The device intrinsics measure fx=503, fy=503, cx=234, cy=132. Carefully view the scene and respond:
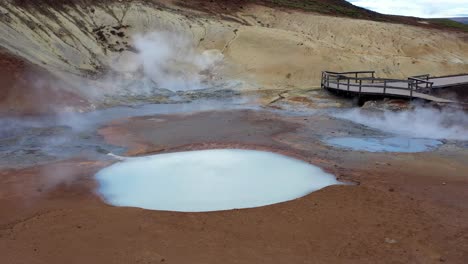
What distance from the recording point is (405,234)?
766 centimetres

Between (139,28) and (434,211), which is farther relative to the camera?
(139,28)

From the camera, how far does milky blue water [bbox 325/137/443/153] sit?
13.1 meters

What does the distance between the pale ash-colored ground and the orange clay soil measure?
12785mm

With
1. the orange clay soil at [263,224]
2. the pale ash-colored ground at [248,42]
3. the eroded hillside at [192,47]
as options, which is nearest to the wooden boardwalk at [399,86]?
the eroded hillside at [192,47]

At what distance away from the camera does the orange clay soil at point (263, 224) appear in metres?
6.99

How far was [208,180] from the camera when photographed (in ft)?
33.4

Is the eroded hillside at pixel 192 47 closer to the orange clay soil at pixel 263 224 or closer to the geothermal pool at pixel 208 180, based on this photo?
the geothermal pool at pixel 208 180

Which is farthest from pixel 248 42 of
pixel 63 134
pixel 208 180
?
pixel 208 180

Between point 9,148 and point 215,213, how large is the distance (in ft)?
23.5

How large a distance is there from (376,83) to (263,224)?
1796 cm

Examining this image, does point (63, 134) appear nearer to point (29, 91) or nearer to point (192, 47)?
point (29, 91)

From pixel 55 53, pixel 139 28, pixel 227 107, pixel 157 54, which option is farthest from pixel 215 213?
pixel 139 28

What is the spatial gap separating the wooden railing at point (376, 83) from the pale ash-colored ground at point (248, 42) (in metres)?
1.61

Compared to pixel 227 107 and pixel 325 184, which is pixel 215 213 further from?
pixel 227 107
